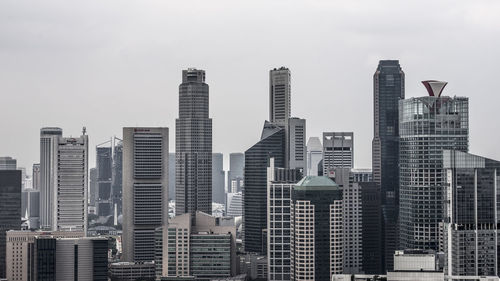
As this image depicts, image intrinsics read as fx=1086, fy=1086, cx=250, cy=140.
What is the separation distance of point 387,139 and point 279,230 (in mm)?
8241

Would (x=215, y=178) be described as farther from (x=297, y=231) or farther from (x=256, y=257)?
(x=297, y=231)

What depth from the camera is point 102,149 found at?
6184cm

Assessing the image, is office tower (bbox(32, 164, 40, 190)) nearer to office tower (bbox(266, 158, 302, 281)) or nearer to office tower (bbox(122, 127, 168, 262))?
office tower (bbox(122, 127, 168, 262))

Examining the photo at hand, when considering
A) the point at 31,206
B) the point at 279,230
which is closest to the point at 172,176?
the point at 31,206

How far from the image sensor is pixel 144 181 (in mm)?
48906

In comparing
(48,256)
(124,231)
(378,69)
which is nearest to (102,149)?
(124,231)

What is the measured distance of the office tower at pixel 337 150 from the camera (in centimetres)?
4431

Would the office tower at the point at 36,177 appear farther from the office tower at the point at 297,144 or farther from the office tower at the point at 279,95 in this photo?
the office tower at the point at 297,144

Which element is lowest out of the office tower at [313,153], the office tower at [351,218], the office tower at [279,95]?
the office tower at [351,218]

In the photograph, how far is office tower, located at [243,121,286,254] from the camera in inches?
1745

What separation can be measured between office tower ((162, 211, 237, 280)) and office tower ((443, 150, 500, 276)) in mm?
10046

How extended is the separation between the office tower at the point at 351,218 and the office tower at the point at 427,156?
150 cm

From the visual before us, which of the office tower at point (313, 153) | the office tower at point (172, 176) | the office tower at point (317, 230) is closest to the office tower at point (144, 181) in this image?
the office tower at point (172, 176)

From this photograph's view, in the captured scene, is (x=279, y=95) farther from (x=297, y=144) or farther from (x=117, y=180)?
(x=117, y=180)
